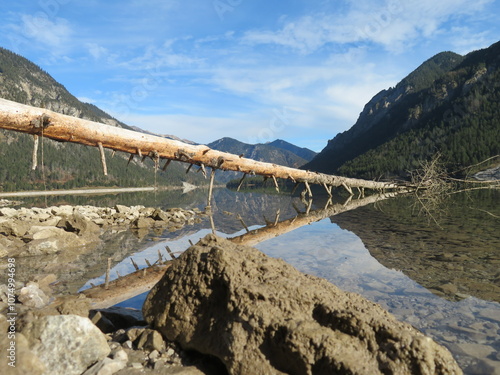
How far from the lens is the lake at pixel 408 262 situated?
4660 millimetres

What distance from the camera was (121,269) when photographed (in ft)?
28.8

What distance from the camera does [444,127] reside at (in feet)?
416

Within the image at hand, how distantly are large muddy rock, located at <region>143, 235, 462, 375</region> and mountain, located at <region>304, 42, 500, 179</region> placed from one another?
307 ft

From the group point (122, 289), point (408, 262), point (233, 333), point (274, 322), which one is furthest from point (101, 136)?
point (408, 262)

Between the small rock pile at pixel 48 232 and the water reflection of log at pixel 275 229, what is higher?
the water reflection of log at pixel 275 229

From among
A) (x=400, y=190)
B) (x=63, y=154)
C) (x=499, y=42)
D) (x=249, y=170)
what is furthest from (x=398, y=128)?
(x=63, y=154)

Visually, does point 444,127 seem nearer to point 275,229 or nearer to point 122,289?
point 275,229

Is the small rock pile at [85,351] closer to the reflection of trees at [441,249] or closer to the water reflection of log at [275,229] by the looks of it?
the reflection of trees at [441,249]

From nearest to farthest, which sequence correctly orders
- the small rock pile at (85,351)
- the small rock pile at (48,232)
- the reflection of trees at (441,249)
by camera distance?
1. the small rock pile at (85,351)
2. the reflection of trees at (441,249)
3. the small rock pile at (48,232)

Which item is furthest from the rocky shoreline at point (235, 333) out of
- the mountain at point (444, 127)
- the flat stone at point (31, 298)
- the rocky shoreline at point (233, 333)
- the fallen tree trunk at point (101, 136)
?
the mountain at point (444, 127)

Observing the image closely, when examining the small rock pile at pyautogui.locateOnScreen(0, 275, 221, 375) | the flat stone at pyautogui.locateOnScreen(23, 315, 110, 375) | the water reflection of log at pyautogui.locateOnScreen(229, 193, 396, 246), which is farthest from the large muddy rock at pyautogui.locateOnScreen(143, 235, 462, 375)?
the water reflection of log at pyautogui.locateOnScreen(229, 193, 396, 246)

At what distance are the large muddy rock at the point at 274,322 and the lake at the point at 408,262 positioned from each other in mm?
1657

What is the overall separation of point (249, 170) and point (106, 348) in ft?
26.7

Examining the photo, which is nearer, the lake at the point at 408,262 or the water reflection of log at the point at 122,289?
the lake at the point at 408,262
